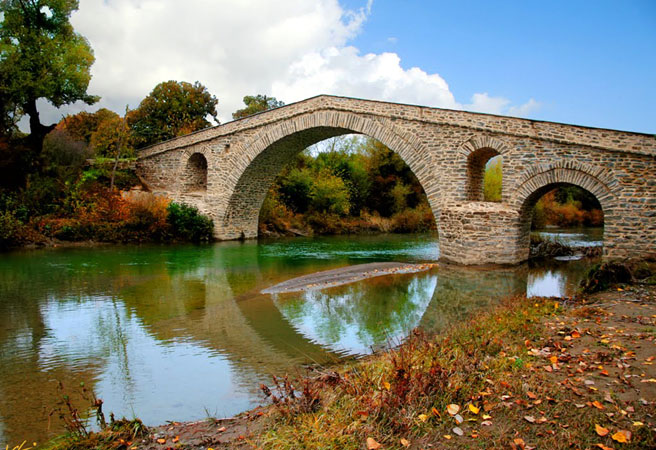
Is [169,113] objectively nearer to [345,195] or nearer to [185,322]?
[345,195]

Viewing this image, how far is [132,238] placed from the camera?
1795 cm

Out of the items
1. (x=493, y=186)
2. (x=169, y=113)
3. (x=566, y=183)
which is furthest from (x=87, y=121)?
(x=566, y=183)

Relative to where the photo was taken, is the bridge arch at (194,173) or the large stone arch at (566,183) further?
the bridge arch at (194,173)

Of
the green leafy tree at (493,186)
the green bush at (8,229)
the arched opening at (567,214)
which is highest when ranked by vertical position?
the green leafy tree at (493,186)

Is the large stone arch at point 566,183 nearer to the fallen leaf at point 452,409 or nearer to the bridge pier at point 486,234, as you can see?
the bridge pier at point 486,234

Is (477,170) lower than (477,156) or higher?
lower

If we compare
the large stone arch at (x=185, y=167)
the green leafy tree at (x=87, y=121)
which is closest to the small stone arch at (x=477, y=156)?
the large stone arch at (x=185, y=167)

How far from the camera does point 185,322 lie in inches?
299

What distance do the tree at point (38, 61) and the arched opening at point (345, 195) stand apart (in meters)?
9.96

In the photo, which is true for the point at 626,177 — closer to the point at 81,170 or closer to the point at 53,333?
the point at 53,333

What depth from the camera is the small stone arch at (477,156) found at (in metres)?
13.0

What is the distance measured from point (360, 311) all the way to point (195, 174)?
15258 millimetres

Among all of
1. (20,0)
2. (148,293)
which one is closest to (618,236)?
(148,293)

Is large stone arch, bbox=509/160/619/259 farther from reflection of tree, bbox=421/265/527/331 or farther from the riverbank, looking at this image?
the riverbank
